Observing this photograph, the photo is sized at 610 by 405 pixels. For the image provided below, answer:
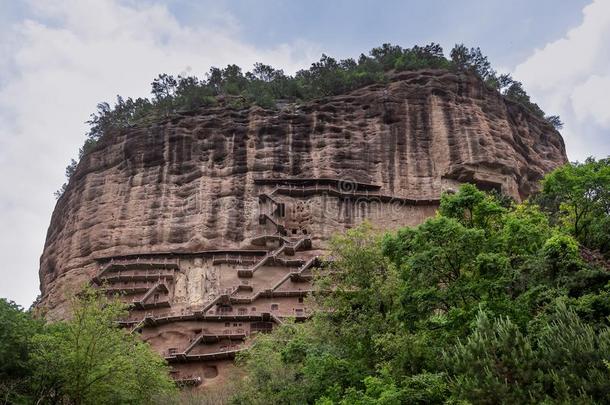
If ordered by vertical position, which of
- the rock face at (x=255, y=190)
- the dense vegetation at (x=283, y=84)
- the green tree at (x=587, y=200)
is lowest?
the green tree at (x=587, y=200)

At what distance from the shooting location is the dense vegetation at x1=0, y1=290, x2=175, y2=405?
19.5m

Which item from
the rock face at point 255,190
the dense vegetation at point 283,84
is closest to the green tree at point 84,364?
the rock face at point 255,190

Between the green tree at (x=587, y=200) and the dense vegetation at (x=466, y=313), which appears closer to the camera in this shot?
the dense vegetation at (x=466, y=313)

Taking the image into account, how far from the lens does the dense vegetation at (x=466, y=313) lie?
13211 millimetres

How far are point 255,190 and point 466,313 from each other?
997 inches

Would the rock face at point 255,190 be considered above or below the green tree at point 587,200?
→ above

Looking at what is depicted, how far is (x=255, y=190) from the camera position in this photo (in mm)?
40156

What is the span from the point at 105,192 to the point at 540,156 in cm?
2858

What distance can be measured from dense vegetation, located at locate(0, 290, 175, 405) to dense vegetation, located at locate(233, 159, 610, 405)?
3843 mm

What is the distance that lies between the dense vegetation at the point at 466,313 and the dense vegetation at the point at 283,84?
89.4 feet

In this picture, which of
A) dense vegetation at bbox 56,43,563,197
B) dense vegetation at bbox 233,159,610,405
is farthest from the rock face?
dense vegetation at bbox 233,159,610,405

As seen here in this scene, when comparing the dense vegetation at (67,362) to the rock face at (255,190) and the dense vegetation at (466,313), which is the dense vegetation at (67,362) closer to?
the dense vegetation at (466,313)

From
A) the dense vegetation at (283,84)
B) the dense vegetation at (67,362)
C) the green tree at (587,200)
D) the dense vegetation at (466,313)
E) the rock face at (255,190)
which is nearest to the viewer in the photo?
the dense vegetation at (466,313)

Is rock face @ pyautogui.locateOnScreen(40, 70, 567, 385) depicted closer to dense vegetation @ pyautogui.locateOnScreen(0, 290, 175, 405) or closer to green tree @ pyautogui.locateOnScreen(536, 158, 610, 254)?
dense vegetation @ pyautogui.locateOnScreen(0, 290, 175, 405)
